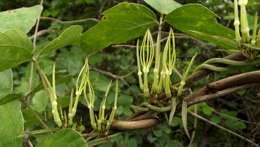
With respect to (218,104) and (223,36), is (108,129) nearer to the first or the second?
(223,36)

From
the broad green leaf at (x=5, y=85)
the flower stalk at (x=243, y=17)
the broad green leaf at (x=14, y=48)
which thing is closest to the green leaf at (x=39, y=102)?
the broad green leaf at (x=5, y=85)

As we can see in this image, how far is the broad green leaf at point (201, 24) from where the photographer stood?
1.43 feet

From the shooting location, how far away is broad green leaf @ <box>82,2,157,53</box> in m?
0.47

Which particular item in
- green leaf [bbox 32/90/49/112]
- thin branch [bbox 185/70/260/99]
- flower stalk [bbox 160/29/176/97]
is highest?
flower stalk [bbox 160/29/176/97]

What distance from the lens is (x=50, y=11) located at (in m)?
2.11

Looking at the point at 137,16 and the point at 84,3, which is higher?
the point at 137,16

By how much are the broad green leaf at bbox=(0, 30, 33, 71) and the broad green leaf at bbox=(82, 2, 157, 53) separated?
70mm

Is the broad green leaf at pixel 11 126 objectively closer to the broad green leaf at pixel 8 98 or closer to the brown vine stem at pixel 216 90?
the broad green leaf at pixel 8 98

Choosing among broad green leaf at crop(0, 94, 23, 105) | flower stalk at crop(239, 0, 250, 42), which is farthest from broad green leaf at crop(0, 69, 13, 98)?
flower stalk at crop(239, 0, 250, 42)

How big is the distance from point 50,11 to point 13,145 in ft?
5.47

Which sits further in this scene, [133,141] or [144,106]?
[133,141]

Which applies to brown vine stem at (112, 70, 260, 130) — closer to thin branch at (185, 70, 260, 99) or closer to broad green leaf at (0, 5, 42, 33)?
thin branch at (185, 70, 260, 99)

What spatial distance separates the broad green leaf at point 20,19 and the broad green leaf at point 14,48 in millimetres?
58

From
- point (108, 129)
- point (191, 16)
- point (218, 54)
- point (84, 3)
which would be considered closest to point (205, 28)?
point (191, 16)
